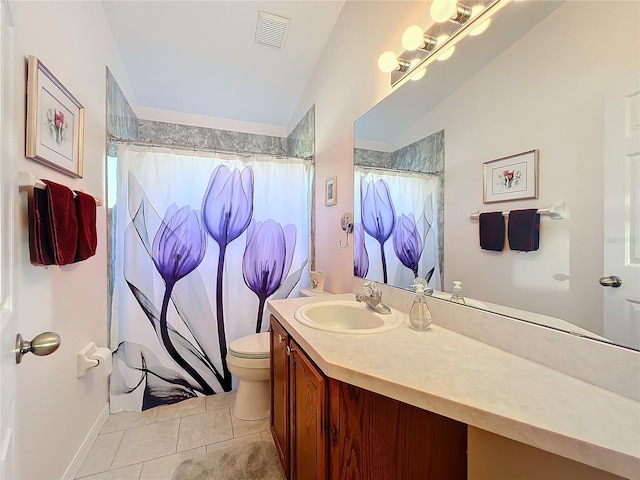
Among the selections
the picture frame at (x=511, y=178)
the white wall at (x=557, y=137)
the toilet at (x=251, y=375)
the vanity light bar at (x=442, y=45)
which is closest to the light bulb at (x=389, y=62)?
the vanity light bar at (x=442, y=45)

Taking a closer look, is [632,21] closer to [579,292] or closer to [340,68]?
[579,292]

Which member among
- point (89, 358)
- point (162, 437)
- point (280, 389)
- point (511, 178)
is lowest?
point (162, 437)

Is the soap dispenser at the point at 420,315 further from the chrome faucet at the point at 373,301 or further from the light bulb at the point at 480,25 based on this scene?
the light bulb at the point at 480,25

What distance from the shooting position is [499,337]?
2.94 feet

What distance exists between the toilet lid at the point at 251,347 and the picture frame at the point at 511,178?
1.50 metres

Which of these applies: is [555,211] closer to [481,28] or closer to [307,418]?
[481,28]

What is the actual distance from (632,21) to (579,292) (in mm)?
659

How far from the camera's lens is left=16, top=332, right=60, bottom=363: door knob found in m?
0.61

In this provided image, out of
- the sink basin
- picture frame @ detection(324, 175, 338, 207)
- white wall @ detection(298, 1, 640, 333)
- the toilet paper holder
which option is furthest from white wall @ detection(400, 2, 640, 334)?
the toilet paper holder

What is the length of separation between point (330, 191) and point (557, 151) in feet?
4.66

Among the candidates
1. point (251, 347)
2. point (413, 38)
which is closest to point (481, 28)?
point (413, 38)

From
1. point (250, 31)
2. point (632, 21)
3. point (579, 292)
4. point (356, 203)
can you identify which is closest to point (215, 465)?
point (356, 203)

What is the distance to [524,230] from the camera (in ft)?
2.79

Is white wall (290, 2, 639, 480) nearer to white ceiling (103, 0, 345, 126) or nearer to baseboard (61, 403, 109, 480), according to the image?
white ceiling (103, 0, 345, 126)
